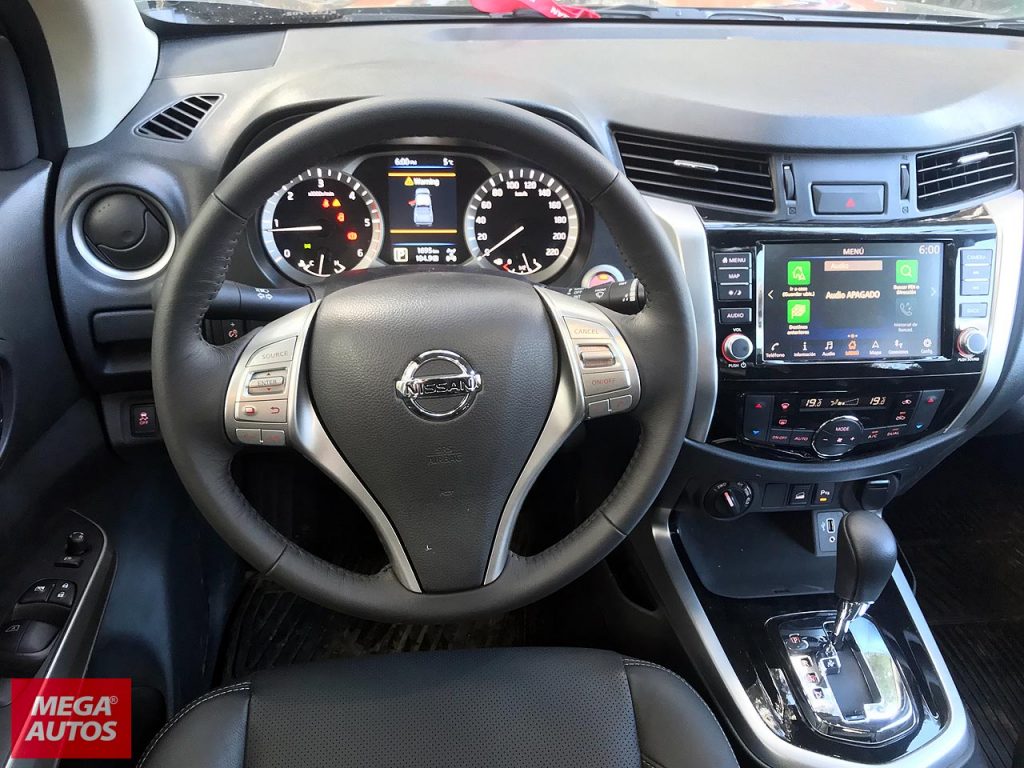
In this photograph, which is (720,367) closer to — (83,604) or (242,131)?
(242,131)

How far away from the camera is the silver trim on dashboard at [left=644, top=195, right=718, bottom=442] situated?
116 cm

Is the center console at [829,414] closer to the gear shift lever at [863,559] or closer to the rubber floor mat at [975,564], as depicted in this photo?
the gear shift lever at [863,559]

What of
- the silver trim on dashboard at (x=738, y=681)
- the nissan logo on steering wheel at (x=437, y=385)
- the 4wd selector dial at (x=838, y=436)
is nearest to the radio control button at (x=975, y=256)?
the 4wd selector dial at (x=838, y=436)

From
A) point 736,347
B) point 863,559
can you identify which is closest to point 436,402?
point 736,347

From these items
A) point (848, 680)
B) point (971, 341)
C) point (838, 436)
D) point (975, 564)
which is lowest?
point (975, 564)

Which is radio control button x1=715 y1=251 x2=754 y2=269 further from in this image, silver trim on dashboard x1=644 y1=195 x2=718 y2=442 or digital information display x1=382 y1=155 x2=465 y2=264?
digital information display x1=382 y1=155 x2=465 y2=264

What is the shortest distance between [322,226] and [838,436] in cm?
82

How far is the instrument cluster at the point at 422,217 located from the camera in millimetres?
1226

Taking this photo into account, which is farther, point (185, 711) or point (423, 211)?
point (423, 211)

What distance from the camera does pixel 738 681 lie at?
127 cm

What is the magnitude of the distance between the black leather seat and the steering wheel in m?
0.14

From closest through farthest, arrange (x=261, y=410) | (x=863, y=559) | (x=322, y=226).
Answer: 1. (x=261, y=410)
2. (x=863, y=559)
3. (x=322, y=226)

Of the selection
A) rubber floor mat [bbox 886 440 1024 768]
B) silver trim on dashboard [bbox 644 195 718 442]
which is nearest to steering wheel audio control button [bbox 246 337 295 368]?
silver trim on dashboard [bbox 644 195 718 442]

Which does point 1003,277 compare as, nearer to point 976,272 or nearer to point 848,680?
point 976,272
